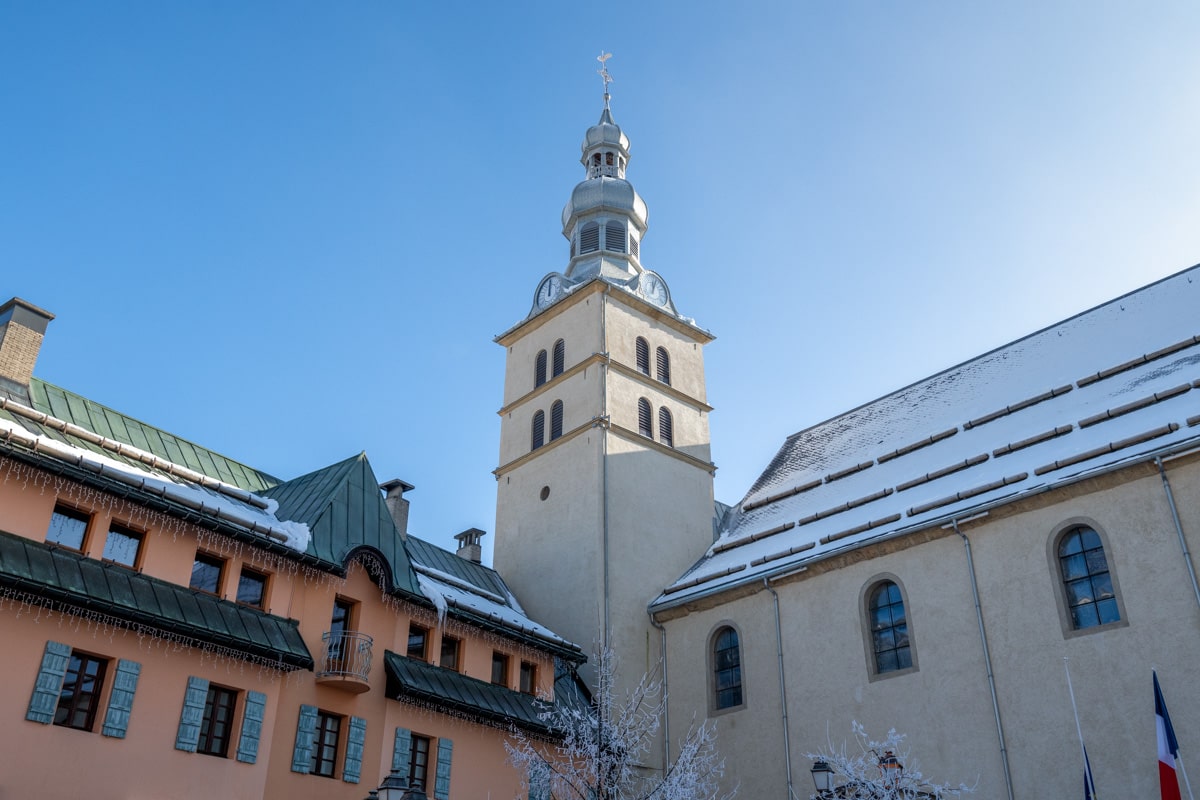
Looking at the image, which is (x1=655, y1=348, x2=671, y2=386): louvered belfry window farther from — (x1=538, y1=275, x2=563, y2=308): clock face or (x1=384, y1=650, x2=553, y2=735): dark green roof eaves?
(x1=384, y1=650, x2=553, y2=735): dark green roof eaves

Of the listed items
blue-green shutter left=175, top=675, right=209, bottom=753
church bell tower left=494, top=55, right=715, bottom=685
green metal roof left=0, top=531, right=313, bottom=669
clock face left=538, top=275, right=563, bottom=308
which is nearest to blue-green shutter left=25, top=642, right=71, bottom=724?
green metal roof left=0, top=531, right=313, bottom=669

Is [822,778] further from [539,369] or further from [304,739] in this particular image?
[539,369]

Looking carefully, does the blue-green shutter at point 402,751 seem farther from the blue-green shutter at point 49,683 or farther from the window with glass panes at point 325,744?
the blue-green shutter at point 49,683

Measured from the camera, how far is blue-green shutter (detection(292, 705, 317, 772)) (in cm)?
2030

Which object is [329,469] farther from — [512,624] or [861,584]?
[861,584]

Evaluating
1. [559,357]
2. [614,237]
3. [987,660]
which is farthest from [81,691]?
[614,237]

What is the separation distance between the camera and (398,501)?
29.6m

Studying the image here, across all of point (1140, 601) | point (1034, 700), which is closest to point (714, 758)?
point (1034, 700)

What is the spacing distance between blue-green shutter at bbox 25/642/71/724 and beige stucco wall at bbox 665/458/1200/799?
16.2 meters

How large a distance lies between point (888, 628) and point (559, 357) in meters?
16.1

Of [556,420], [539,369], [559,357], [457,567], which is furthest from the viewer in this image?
[539,369]

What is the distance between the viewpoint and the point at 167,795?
1792 centimetres

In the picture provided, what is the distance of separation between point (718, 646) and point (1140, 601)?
11.3m

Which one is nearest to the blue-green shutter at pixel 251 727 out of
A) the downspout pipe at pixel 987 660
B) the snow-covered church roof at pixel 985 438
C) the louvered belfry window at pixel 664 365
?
the snow-covered church roof at pixel 985 438
